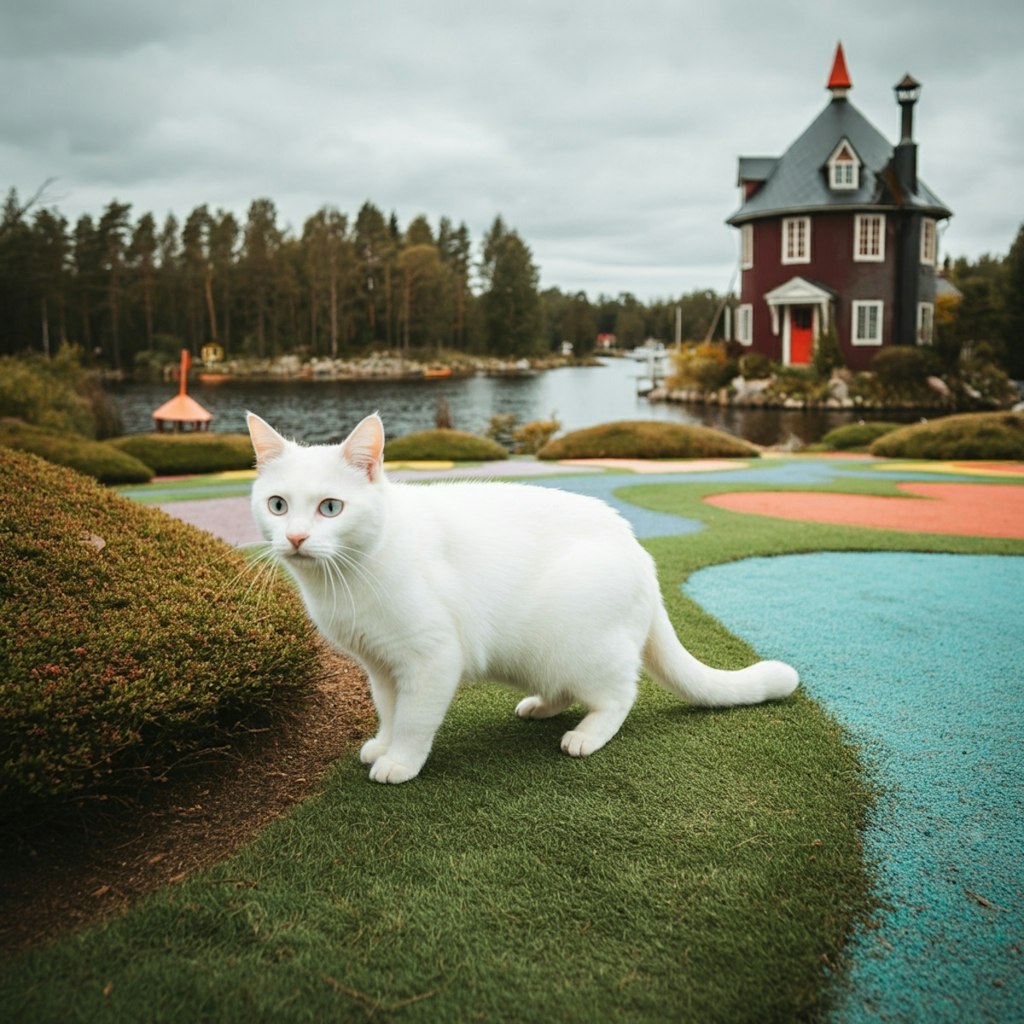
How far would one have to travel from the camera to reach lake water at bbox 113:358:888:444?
32312 millimetres

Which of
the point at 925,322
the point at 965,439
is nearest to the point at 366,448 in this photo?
the point at 965,439

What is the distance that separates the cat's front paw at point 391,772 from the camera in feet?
9.33

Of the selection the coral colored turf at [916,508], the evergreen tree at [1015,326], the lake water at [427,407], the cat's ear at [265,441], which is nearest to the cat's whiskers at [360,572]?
the cat's ear at [265,441]

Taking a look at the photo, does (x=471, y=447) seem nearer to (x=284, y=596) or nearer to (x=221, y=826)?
(x=284, y=596)

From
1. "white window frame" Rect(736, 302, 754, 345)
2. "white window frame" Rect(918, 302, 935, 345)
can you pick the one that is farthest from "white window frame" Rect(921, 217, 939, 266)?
"white window frame" Rect(736, 302, 754, 345)

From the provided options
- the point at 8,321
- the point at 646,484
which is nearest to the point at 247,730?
the point at 646,484

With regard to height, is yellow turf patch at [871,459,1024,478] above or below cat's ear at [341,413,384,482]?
below

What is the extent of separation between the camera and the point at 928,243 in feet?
127

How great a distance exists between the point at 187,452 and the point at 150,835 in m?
13.8

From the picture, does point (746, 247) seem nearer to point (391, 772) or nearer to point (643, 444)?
point (643, 444)

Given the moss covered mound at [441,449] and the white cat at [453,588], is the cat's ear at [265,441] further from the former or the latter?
the moss covered mound at [441,449]

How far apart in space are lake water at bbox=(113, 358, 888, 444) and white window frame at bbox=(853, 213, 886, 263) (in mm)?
7860

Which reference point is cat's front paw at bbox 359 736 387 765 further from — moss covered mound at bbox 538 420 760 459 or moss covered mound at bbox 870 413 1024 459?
moss covered mound at bbox 870 413 1024 459

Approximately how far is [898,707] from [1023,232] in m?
60.1
